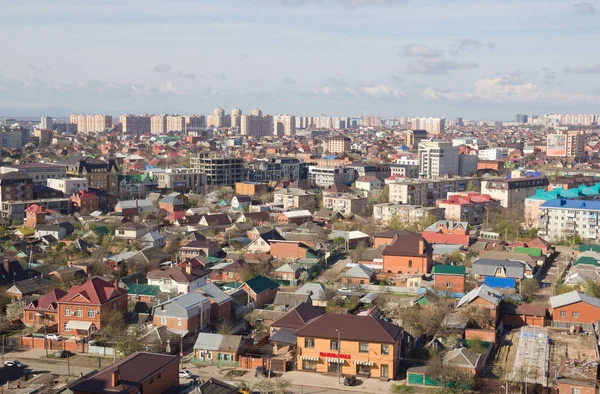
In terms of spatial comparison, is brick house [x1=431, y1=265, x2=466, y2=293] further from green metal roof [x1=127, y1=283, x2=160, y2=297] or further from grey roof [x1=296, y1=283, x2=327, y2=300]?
green metal roof [x1=127, y1=283, x2=160, y2=297]

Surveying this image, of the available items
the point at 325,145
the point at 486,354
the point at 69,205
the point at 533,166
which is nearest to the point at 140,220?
the point at 69,205

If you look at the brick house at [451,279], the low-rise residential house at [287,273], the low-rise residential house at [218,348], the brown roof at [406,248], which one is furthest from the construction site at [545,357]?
the low-rise residential house at [287,273]

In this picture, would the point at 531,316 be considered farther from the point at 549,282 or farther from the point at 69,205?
the point at 69,205

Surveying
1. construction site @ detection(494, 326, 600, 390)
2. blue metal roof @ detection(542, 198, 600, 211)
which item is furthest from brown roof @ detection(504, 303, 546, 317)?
blue metal roof @ detection(542, 198, 600, 211)

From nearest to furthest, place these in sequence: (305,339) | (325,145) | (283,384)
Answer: (283,384), (305,339), (325,145)

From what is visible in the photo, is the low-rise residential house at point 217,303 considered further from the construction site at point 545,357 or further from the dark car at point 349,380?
the construction site at point 545,357

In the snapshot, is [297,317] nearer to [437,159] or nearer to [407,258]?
[407,258]
